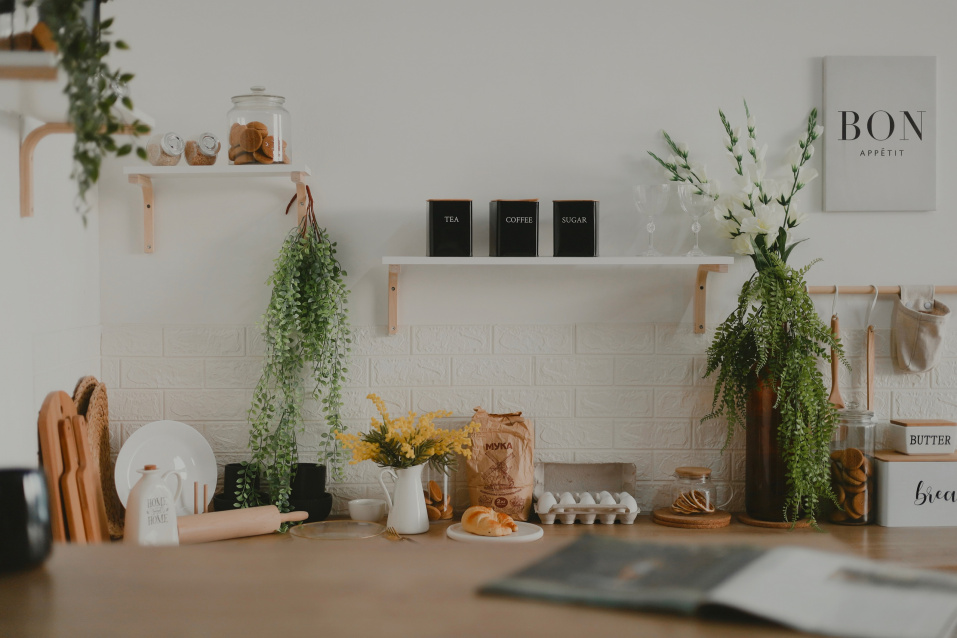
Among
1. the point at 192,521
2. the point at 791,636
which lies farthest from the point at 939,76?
the point at 192,521

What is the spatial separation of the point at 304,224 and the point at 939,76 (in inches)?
71.5

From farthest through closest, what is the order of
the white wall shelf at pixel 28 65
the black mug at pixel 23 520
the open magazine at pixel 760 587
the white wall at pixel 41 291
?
the white wall at pixel 41 291 → the white wall shelf at pixel 28 65 → the black mug at pixel 23 520 → the open magazine at pixel 760 587

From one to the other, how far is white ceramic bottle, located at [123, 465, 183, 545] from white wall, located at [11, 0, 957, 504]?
45 cm

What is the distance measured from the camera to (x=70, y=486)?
72.5 inches

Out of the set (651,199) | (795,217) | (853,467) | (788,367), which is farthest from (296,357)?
(853,467)

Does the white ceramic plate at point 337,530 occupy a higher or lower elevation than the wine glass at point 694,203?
lower

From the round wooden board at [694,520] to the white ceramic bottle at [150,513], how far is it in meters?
1.22

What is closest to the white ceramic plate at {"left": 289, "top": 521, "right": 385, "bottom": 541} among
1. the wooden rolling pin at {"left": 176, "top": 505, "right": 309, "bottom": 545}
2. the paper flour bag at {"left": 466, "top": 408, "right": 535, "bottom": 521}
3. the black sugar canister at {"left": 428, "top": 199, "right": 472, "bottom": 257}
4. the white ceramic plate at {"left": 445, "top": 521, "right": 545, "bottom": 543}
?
the wooden rolling pin at {"left": 176, "top": 505, "right": 309, "bottom": 545}

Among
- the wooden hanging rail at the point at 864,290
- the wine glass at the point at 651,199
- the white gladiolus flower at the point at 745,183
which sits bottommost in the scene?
the wooden hanging rail at the point at 864,290

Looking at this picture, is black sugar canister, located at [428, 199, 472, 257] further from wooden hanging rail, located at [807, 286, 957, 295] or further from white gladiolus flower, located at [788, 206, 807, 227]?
wooden hanging rail, located at [807, 286, 957, 295]

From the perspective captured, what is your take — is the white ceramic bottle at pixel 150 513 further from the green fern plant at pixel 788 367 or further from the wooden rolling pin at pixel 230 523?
the green fern plant at pixel 788 367

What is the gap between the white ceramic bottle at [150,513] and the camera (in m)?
1.82

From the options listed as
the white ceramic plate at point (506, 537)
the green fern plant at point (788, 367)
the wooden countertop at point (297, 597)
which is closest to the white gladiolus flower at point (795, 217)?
the green fern plant at point (788, 367)

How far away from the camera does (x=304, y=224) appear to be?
2227mm
